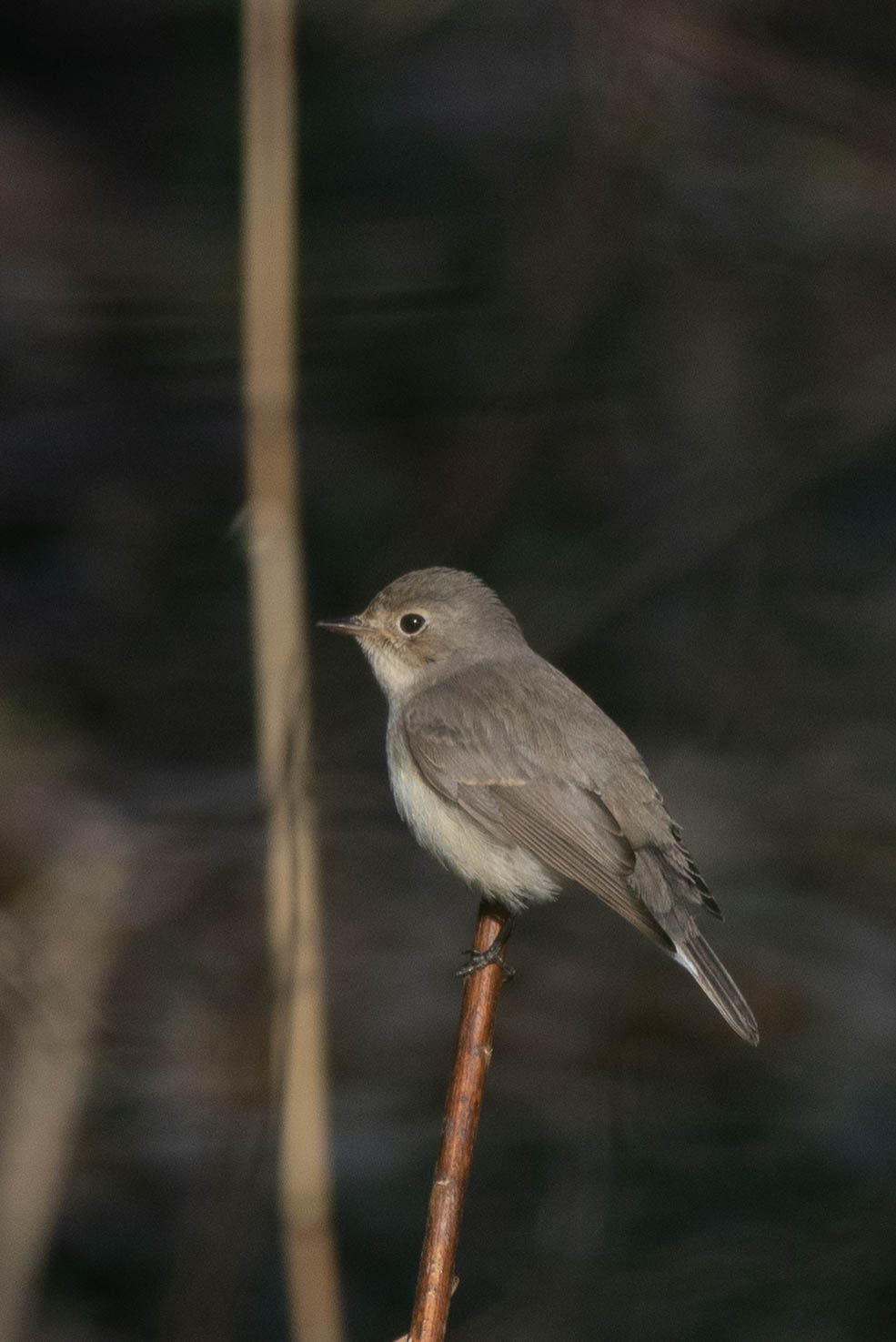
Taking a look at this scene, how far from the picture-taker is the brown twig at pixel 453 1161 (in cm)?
248

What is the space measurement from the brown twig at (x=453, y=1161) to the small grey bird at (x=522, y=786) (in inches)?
29.9

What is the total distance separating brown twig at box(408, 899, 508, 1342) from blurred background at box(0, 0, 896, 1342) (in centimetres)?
246

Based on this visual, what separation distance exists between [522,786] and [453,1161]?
4.90ft

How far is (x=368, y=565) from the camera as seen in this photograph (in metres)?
6.55

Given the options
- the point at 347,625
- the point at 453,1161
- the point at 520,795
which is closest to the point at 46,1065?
the point at 347,625

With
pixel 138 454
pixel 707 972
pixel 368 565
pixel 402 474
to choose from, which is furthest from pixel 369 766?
pixel 707 972

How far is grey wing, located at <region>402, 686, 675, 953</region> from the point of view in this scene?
3.85 m

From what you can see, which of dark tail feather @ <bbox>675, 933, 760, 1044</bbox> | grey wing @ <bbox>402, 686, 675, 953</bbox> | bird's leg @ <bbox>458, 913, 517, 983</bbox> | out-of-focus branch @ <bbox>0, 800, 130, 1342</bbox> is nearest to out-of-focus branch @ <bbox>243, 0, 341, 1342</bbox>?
bird's leg @ <bbox>458, 913, 517, 983</bbox>

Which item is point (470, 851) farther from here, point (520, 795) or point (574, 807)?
point (574, 807)

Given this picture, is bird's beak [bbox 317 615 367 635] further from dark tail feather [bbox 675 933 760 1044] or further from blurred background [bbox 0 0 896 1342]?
dark tail feather [bbox 675 933 760 1044]

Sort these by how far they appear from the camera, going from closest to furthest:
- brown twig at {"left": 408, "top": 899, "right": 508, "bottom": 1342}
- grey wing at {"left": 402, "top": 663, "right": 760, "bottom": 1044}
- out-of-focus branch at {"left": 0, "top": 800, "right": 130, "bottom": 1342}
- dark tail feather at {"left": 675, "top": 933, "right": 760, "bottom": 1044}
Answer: brown twig at {"left": 408, "top": 899, "right": 508, "bottom": 1342}, dark tail feather at {"left": 675, "top": 933, "right": 760, "bottom": 1044}, grey wing at {"left": 402, "top": 663, "right": 760, "bottom": 1044}, out-of-focus branch at {"left": 0, "top": 800, "right": 130, "bottom": 1342}

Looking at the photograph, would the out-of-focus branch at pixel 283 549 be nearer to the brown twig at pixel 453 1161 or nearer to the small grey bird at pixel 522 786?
the brown twig at pixel 453 1161

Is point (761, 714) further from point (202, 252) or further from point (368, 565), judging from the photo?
point (202, 252)

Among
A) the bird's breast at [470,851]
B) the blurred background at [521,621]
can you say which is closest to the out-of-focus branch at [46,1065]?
the blurred background at [521,621]
